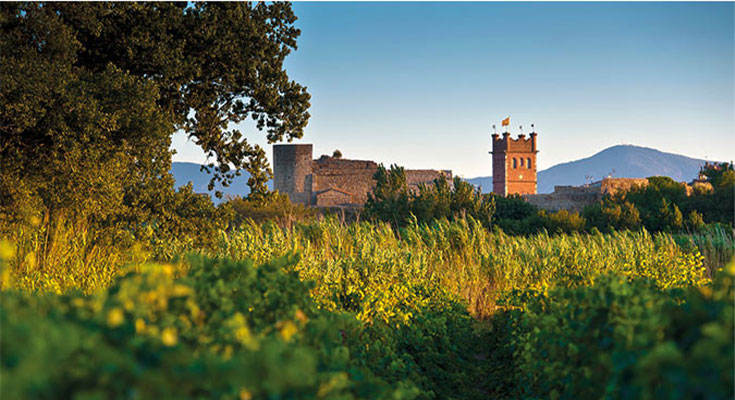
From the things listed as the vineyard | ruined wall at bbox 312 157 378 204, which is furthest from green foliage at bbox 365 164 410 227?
ruined wall at bbox 312 157 378 204

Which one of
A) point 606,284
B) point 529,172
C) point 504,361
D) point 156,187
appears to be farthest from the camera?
point 529,172

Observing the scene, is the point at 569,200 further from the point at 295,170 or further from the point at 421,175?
the point at 295,170

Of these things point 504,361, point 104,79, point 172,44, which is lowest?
point 504,361

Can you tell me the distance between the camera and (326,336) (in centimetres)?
252

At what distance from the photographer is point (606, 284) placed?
9.39ft

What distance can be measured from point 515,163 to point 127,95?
67619mm

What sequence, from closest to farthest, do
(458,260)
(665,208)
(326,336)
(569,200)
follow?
(326,336)
(458,260)
(665,208)
(569,200)

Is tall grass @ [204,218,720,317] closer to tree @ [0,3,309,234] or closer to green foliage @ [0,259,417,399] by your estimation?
tree @ [0,3,309,234]

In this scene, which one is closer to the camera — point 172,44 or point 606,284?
point 606,284

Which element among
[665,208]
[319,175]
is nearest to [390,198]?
[665,208]

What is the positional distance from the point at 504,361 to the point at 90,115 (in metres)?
5.12

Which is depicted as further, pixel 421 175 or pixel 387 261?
pixel 421 175

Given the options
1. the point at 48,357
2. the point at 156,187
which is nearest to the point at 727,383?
the point at 48,357

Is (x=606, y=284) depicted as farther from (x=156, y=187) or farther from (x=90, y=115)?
(x=156, y=187)
